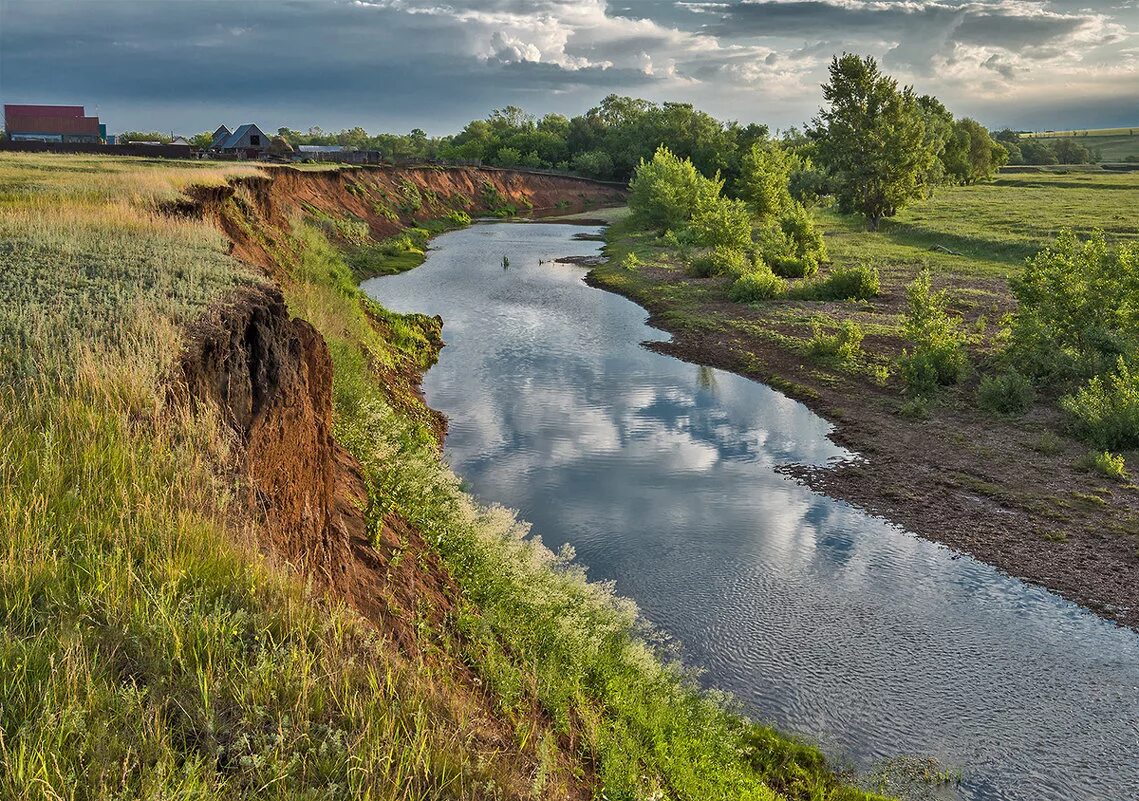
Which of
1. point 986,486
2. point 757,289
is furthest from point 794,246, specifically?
point 986,486

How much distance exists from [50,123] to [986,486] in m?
118

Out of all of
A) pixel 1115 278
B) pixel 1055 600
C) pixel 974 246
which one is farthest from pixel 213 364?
pixel 974 246


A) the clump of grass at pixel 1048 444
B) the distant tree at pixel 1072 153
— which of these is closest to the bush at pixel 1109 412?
the clump of grass at pixel 1048 444

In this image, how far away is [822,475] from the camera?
18.7m

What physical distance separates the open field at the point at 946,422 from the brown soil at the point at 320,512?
34.7 feet

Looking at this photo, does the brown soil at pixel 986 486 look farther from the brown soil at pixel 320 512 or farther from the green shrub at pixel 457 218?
the green shrub at pixel 457 218

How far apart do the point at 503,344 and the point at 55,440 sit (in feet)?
82.6

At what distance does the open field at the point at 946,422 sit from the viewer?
1533 cm

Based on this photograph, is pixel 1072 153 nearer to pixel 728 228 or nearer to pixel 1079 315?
pixel 728 228

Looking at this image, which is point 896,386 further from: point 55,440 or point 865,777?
point 55,440

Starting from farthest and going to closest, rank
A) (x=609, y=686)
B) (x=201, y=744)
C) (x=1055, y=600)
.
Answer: (x=1055, y=600)
(x=609, y=686)
(x=201, y=744)

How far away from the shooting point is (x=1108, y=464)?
17.9 m

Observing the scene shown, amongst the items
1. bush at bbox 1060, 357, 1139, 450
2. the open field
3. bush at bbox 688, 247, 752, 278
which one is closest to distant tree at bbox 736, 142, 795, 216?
the open field

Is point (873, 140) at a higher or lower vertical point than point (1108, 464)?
higher
